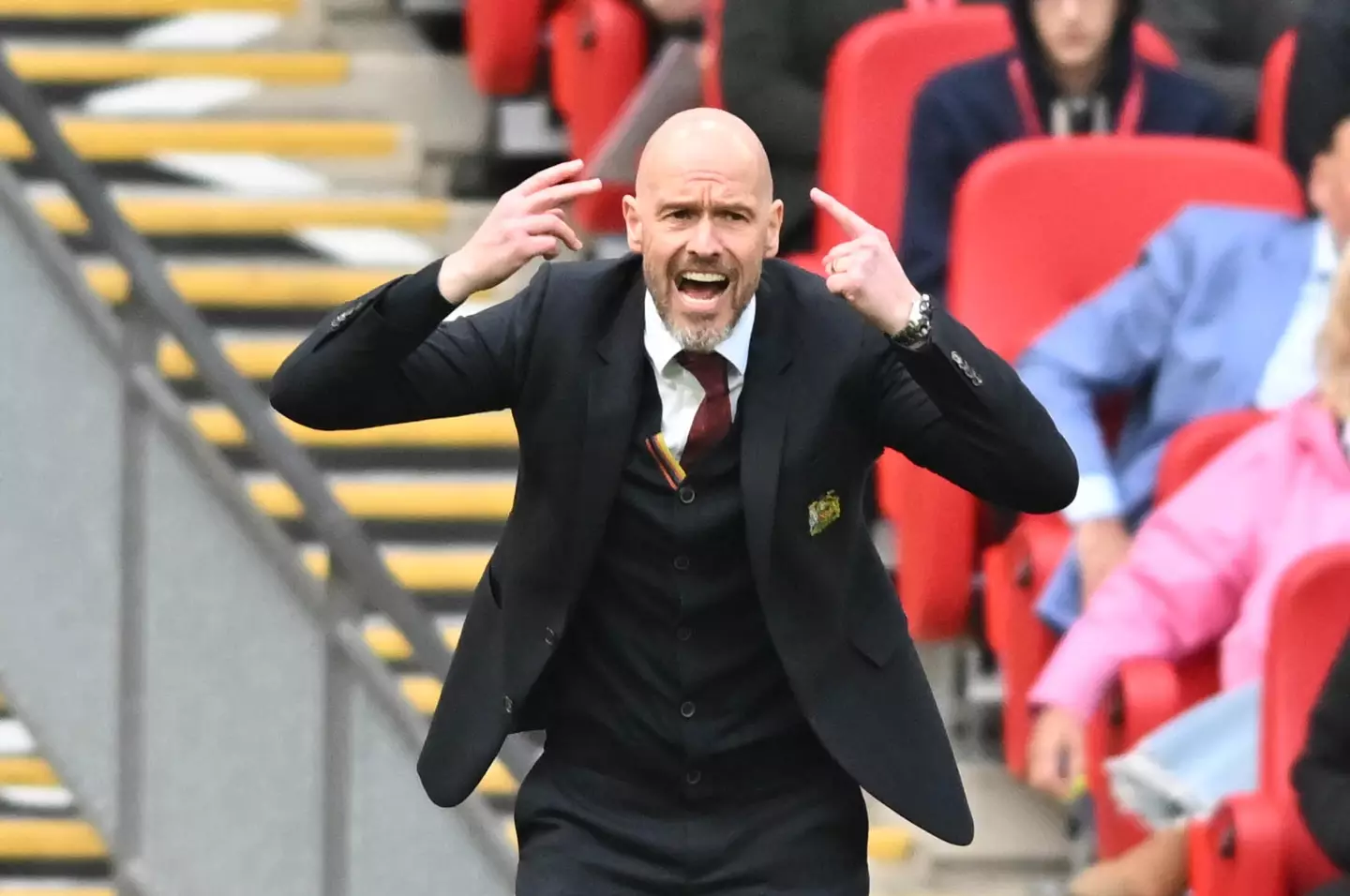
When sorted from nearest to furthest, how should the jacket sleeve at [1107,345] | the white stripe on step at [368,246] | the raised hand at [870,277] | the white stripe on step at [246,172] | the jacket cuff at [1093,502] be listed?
the raised hand at [870,277] < the jacket cuff at [1093,502] < the jacket sleeve at [1107,345] < the white stripe on step at [368,246] < the white stripe on step at [246,172]

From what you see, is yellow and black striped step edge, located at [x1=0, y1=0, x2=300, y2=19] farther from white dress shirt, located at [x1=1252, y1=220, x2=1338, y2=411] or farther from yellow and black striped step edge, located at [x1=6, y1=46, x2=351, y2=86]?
white dress shirt, located at [x1=1252, y1=220, x2=1338, y2=411]

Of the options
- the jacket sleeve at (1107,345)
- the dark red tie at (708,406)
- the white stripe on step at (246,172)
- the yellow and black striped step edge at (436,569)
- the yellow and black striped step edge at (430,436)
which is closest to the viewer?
the dark red tie at (708,406)

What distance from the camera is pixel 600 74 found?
515 cm

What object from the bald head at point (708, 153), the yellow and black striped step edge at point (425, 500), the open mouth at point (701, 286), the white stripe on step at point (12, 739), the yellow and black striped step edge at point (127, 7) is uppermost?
the bald head at point (708, 153)

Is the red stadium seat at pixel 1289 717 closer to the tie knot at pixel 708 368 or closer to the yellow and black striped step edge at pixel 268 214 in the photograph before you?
the tie knot at pixel 708 368

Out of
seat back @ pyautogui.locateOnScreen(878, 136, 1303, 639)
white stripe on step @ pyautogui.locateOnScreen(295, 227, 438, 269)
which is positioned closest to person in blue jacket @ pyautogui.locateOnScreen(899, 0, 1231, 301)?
seat back @ pyautogui.locateOnScreen(878, 136, 1303, 639)

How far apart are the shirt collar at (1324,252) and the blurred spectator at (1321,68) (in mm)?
312

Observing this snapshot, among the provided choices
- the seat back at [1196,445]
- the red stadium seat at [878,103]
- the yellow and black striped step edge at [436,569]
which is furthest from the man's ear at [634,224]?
the yellow and black striped step edge at [436,569]

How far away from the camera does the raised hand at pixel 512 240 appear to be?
237cm

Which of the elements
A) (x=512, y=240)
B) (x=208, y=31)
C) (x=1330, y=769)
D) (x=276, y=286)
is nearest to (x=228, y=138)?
(x=208, y=31)

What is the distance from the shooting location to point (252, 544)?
3.80 meters

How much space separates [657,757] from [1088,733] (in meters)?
1.46

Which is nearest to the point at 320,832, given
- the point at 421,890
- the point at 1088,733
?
the point at 421,890

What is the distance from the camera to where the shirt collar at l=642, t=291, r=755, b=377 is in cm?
241
